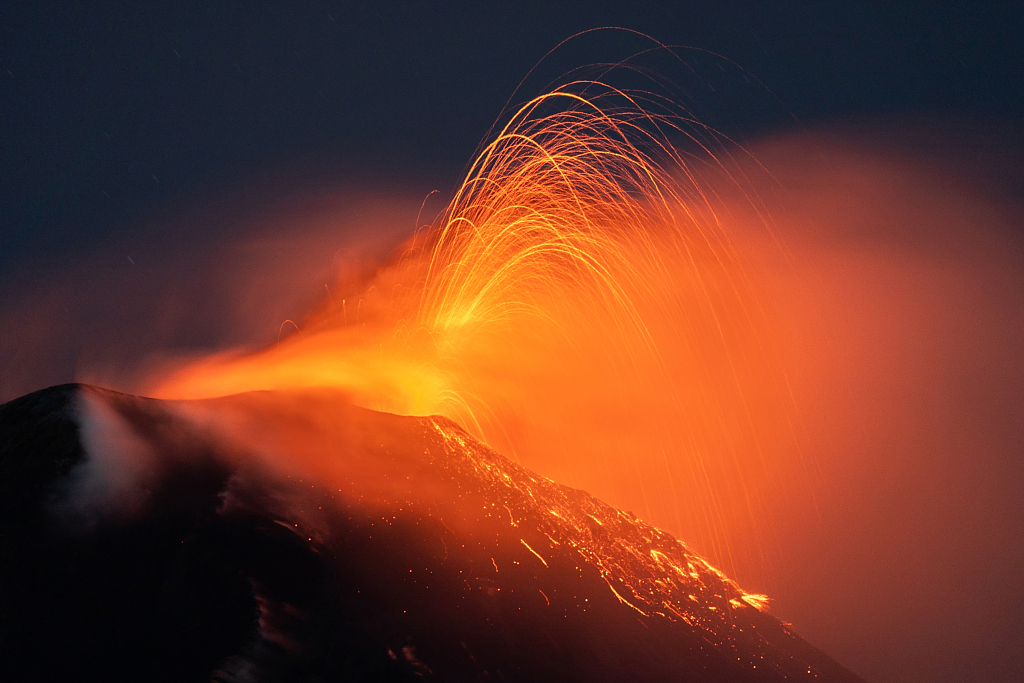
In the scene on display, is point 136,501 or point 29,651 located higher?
point 136,501

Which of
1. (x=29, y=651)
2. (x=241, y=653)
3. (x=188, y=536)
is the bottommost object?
(x=29, y=651)

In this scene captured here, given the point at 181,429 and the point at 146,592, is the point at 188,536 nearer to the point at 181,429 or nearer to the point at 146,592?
the point at 146,592

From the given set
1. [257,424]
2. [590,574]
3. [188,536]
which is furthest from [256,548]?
[590,574]

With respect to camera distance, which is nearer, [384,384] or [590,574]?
[590,574]

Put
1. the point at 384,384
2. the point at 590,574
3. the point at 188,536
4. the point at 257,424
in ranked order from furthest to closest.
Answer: the point at 384,384
the point at 590,574
the point at 257,424
the point at 188,536

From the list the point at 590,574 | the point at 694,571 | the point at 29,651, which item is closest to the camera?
the point at 29,651

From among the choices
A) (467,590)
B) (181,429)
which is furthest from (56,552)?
(467,590)
